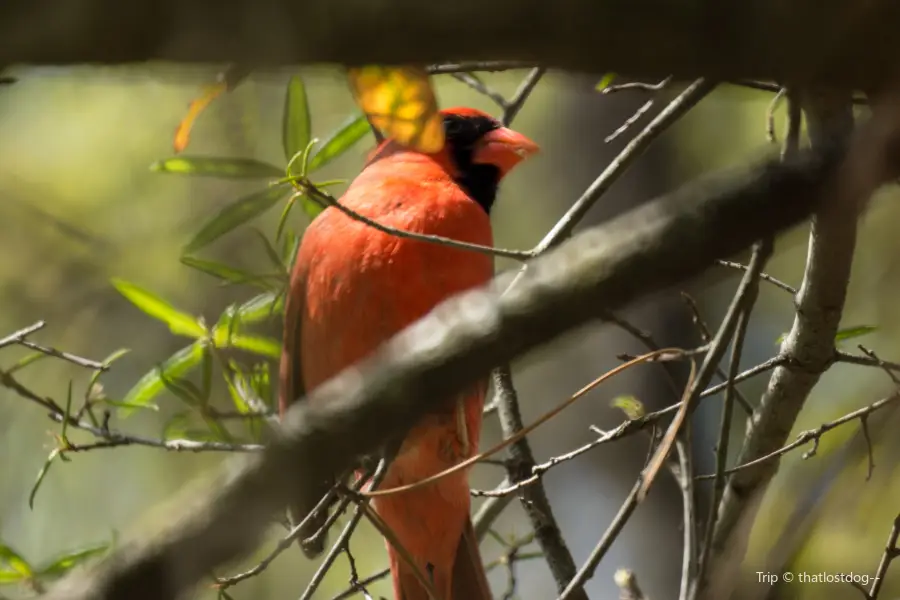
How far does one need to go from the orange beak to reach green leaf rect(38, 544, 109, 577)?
104 centimetres

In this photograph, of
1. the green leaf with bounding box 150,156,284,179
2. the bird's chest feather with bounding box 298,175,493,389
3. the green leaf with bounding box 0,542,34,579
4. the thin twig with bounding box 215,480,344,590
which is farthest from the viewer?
the bird's chest feather with bounding box 298,175,493,389

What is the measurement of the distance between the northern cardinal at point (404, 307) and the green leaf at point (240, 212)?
229 mm

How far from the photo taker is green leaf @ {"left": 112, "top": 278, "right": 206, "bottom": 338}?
5.32 feet

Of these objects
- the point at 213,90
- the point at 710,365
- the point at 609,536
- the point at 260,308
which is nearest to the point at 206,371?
the point at 260,308

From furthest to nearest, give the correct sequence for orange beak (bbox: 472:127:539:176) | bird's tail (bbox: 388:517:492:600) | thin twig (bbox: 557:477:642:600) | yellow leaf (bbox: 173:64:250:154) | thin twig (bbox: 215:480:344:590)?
orange beak (bbox: 472:127:539:176), bird's tail (bbox: 388:517:492:600), thin twig (bbox: 215:480:344:590), thin twig (bbox: 557:477:642:600), yellow leaf (bbox: 173:64:250:154)

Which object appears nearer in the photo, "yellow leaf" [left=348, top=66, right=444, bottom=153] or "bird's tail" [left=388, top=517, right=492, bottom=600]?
"yellow leaf" [left=348, top=66, right=444, bottom=153]

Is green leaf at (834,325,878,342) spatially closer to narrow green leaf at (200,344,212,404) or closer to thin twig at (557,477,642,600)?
thin twig at (557,477,642,600)

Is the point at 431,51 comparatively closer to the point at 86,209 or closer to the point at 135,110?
the point at 135,110

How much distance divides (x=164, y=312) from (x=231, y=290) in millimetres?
528

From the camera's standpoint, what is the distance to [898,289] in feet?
3.22

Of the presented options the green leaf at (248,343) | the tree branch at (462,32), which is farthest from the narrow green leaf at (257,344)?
the tree branch at (462,32)

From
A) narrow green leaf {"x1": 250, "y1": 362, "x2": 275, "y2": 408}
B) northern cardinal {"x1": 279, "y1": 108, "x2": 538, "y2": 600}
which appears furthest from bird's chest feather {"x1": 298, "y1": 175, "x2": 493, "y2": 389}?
narrow green leaf {"x1": 250, "y1": 362, "x2": 275, "y2": 408}

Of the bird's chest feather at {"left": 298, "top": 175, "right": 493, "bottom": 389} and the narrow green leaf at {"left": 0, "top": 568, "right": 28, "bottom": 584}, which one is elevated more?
the bird's chest feather at {"left": 298, "top": 175, "right": 493, "bottom": 389}

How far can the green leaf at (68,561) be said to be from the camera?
65.5 inches
